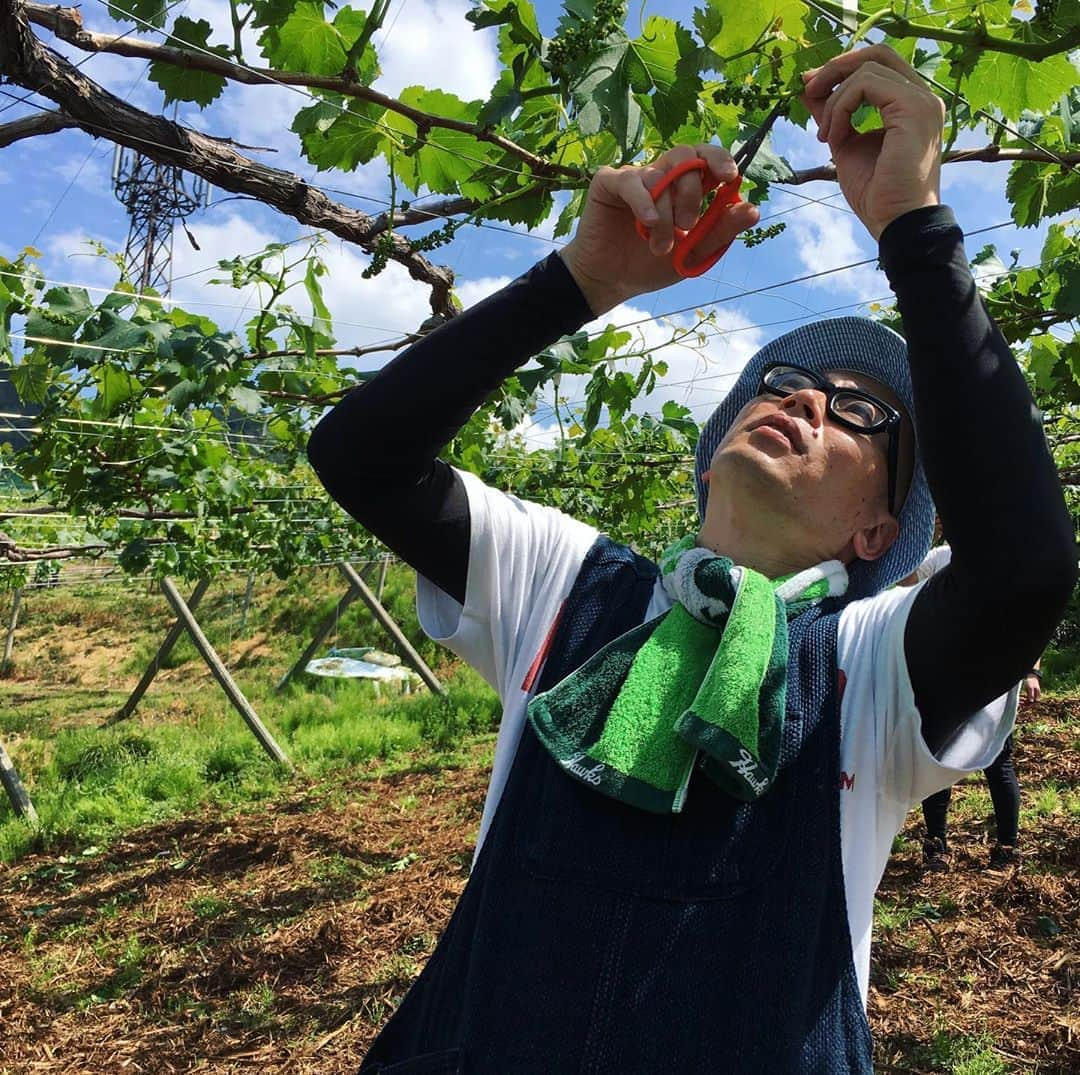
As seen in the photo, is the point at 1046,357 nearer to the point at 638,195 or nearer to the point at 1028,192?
the point at 1028,192

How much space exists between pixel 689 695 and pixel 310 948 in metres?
3.70

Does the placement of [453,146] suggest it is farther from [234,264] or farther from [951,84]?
[234,264]

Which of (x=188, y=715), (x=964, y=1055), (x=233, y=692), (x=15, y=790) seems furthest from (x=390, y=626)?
(x=964, y=1055)

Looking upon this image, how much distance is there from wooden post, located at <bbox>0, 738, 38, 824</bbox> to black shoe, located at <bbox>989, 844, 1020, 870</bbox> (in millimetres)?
5972

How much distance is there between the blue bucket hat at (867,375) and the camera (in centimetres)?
125

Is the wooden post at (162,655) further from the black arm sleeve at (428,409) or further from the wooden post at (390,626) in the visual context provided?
the black arm sleeve at (428,409)

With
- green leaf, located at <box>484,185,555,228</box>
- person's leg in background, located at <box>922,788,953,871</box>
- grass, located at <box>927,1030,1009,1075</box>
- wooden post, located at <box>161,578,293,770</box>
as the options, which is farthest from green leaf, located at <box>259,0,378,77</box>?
wooden post, located at <box>161,578,293,770</box>

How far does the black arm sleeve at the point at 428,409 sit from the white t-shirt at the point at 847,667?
0.07 meters

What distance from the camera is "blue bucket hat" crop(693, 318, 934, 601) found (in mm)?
1253

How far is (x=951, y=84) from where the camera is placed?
186cm

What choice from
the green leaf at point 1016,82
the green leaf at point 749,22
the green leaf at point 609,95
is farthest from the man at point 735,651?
the green leaf at point 1016,82

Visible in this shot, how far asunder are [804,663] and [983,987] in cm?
309

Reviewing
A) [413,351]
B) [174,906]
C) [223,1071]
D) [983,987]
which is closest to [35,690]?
[174,906]

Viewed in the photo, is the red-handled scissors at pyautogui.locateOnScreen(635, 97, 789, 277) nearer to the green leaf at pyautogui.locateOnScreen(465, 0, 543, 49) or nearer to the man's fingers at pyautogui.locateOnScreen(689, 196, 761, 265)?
the man's fingers at pyautogui.locateOnScreen(689, 196, 761, 265)
